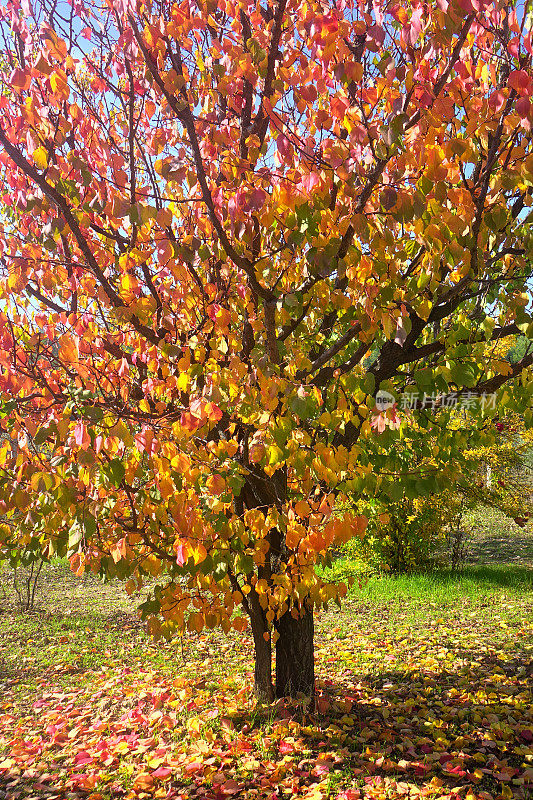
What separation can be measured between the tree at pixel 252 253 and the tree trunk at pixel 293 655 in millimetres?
257

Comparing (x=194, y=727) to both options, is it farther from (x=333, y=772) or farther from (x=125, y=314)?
(x=125, y=314)

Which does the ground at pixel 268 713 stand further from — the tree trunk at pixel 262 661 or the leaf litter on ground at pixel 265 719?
the tree trunk at pixel 262 661

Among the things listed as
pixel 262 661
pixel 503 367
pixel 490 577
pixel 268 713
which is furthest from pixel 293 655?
pixel 490 577

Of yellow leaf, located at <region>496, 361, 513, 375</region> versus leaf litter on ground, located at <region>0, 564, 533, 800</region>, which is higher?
yellow leaf, located at <region>496, 361, 513, 375</region>

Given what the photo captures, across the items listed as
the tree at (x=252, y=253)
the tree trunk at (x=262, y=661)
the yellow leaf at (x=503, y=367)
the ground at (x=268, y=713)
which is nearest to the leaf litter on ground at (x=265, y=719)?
the ground at (x=268, y=713)

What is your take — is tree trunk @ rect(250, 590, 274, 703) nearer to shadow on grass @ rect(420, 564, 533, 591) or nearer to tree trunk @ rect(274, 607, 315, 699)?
tree trunk @ rect(274, 607, 315, 699)

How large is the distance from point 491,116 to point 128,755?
4.40 meters

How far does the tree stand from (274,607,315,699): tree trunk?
0.84 ft

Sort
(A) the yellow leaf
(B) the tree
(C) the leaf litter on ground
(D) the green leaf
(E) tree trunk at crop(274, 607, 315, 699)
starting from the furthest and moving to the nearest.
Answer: (E) tree trunk at crop(274, 607, 315, 699), (C) the leaf litter on ground, (A) the yellow leaf, (D) the green leaf, (B) the tree

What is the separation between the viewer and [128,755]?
364cm

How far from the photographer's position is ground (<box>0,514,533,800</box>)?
3.24 metres

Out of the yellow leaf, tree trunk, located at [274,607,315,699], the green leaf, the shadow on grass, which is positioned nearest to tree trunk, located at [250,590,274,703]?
tree trunk, located at [274,607,315,699]

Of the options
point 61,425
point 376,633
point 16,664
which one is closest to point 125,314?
point 61,425

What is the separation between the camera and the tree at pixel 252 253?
2.26 metres
